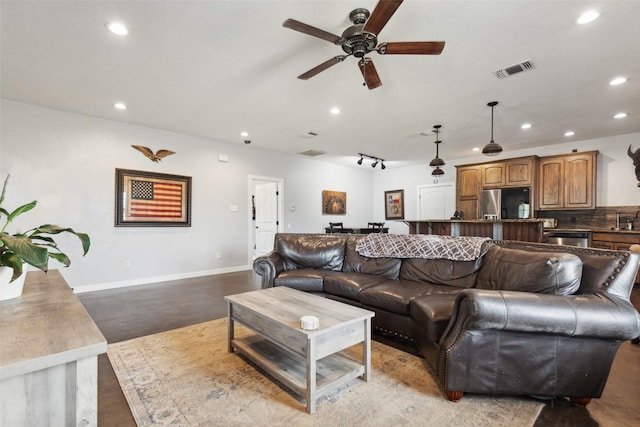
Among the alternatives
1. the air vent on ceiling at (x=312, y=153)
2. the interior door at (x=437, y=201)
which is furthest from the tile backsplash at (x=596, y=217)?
the air vent on ceiling at (x=312, y=153)

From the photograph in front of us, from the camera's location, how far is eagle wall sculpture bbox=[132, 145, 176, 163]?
4.86 metres

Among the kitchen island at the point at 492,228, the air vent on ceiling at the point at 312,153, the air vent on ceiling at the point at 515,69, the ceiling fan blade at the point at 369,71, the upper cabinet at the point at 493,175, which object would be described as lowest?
the kitchen island at the point at 492,228

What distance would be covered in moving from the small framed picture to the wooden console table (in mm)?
8292

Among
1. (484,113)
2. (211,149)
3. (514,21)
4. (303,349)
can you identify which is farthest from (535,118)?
(211,149)

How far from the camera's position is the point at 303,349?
1697 mm

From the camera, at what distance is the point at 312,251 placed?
367 cm

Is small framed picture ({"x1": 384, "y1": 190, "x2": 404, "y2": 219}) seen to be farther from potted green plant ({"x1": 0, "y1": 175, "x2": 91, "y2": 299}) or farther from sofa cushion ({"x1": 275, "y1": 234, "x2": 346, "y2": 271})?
potted green plant ({"x1": 0, "y1": 175, "x2": 91, "y2": 299})

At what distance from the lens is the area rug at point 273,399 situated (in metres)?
1.60

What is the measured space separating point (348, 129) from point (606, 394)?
4.41m

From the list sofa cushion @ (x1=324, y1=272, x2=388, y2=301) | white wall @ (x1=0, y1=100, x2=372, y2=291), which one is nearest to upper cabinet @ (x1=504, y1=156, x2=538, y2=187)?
sofa cushion @ (x1=324, y1=272, x2=388, y2=301)

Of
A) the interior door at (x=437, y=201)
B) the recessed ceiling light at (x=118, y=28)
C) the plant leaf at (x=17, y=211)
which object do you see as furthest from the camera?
the interior door at (x=437, y=201)

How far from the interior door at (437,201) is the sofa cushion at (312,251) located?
4.93 metres

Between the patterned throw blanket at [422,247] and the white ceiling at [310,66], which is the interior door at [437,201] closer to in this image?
the white ceiling at [310,66]

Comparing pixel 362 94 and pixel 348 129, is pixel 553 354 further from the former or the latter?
pixel 348 129
